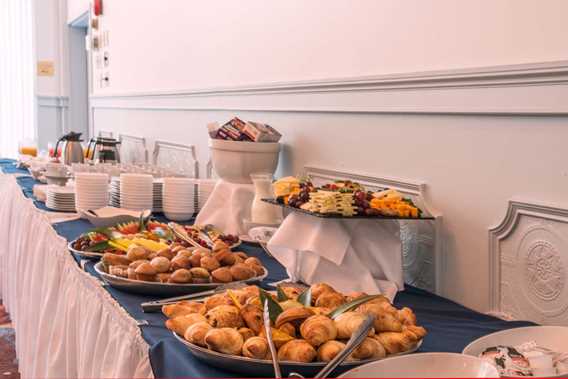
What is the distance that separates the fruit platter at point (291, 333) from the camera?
32.8 inches

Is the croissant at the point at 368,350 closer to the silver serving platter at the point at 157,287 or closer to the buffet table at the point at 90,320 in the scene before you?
the buffet table at the point at 90,320

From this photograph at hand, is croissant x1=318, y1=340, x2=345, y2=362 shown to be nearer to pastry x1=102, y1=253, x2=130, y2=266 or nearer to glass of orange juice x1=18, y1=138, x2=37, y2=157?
pastry x1=102, y1=253, x2=130, y2=266

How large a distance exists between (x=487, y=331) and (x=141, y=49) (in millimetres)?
3255

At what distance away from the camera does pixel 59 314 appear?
5.82 ft

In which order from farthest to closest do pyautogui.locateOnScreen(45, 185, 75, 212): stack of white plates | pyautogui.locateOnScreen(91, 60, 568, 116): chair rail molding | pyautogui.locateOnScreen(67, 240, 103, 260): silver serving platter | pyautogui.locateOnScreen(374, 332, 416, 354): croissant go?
pyautogui.locateOnScreen(45, 185, 75, 212): stack of white plates → pyautogui.locateOnScreen(67, 240, 103, 260): silver serving platter → pyautogui.locateOnScreen(91, 60, 568, 116): chair rail molding → pyautogui.locateOnScreen(374, 332, 416, 354): croissant

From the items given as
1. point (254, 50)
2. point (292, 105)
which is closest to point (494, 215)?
point (292, 105)

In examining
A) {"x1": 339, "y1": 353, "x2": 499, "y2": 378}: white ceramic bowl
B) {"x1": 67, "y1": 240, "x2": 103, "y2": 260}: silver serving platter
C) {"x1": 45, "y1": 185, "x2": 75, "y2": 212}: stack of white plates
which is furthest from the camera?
{"x1": 45, "y1": 185, "x2": 75, "y2": 212}: stack of white plates

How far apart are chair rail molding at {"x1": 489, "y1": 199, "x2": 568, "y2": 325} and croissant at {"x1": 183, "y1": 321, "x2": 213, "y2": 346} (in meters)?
0.61

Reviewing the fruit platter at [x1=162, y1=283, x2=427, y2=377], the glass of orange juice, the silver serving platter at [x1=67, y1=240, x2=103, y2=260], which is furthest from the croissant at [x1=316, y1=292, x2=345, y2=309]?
the glass of orange juice

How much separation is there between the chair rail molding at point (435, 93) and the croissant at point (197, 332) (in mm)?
657

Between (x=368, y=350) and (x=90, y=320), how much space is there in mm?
712

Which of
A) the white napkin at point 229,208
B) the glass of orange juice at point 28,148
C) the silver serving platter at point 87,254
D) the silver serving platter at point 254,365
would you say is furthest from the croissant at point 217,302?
the glass of orange juice at point 28,148

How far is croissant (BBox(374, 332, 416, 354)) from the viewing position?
2.86ft

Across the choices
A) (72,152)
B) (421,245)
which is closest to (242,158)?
(421,245)
